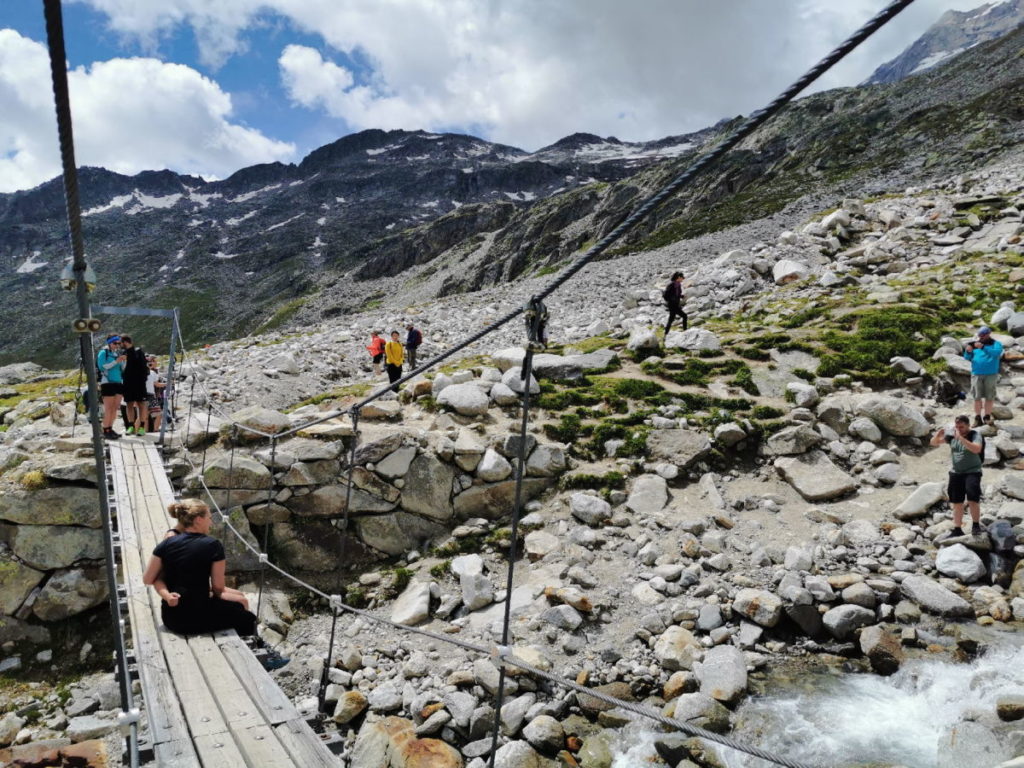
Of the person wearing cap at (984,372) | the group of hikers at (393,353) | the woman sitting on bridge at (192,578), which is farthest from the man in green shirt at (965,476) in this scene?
the group of hikers at (393,353)

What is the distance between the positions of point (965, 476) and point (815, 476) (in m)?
2.57

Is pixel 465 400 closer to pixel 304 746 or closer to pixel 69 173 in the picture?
pixel 304 746

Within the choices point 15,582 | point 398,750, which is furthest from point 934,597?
point 15,582

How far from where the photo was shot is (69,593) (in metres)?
9.48

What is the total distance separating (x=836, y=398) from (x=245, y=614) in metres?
13.0

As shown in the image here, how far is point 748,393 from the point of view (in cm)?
1450

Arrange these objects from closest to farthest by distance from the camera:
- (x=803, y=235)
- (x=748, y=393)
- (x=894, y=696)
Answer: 1. (x=894, y=696)
2. (x=748, y=393)
3. (x=803, y=235)

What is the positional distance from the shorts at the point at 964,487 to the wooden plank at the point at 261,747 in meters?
9.95

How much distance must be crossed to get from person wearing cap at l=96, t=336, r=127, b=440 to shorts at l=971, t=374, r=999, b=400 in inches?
701

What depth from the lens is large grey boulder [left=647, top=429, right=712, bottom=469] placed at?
1202 cm

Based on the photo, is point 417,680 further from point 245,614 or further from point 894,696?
point 894,696

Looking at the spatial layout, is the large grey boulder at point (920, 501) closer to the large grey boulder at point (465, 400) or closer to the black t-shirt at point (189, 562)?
the large grey boulder at point (465, 400)

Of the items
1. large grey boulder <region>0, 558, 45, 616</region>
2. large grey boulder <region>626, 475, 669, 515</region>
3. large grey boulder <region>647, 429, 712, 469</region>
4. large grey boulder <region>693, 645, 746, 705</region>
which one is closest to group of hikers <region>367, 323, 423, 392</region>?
large grey boulder <region>647, 429, 712, 469</region>

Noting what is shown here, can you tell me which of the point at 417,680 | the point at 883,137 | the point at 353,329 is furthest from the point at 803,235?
the point at 883,137
